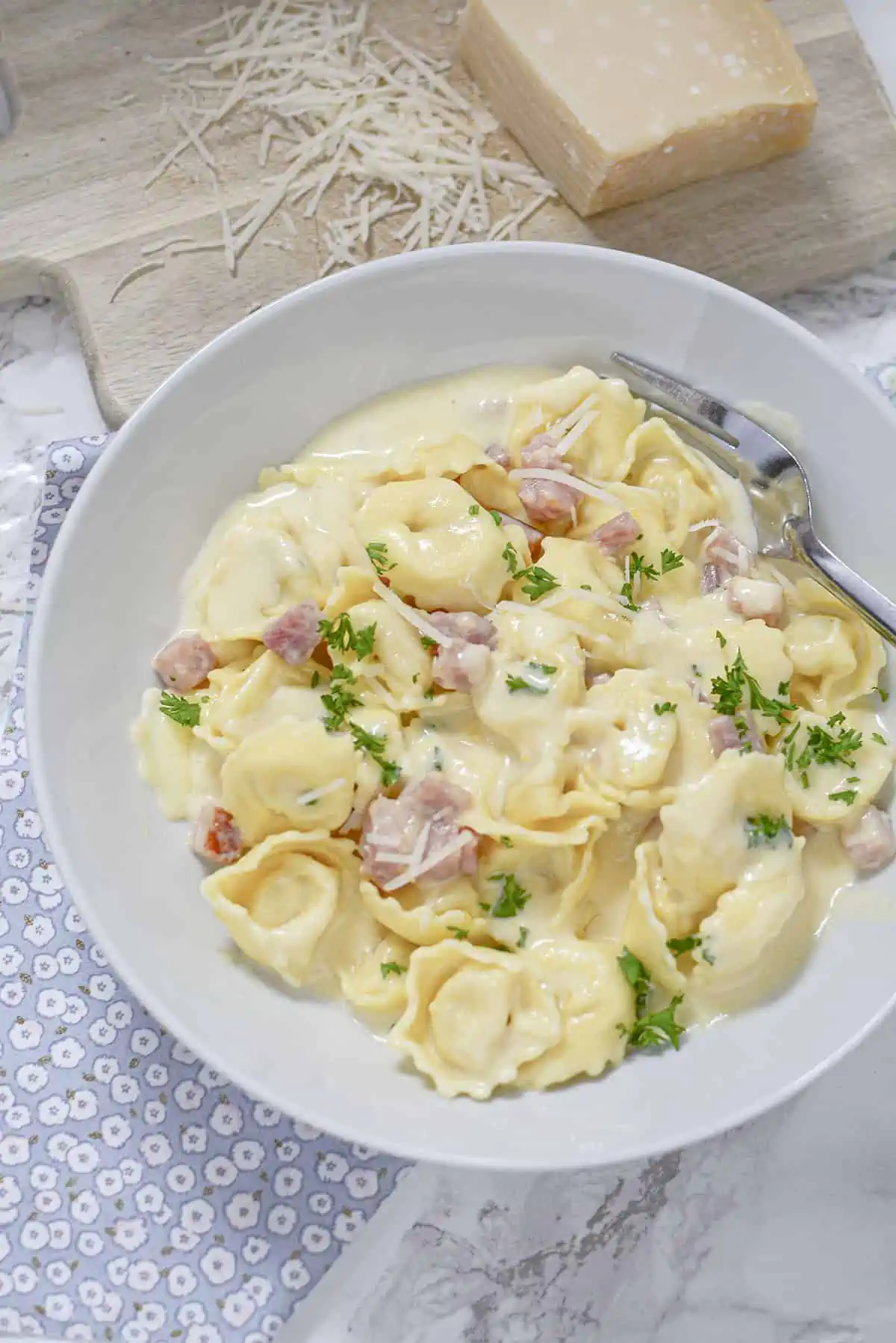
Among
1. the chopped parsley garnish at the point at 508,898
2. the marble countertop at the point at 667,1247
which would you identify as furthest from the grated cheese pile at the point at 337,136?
the marble countertop at the point at 667,1247

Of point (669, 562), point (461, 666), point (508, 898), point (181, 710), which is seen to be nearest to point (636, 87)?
point (669, 562)

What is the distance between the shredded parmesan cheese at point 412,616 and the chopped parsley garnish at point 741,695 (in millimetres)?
670

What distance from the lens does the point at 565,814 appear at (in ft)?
10.3

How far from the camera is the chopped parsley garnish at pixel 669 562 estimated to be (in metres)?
3.33

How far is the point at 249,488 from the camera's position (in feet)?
11.6

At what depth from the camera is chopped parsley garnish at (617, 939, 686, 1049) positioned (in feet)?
9.93

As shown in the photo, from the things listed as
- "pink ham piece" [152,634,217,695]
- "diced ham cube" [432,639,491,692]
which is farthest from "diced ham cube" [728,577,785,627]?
"pink ham piece" [152,634,217,695]

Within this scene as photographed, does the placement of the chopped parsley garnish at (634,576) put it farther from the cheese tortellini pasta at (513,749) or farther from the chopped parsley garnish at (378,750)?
the chopped parsley garnish at (378,750)

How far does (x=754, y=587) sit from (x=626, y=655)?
0.39 m

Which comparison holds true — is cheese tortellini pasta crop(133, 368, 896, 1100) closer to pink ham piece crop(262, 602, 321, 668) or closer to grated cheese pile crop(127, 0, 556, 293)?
pink ham piece crop(262, 602, 321, 668)

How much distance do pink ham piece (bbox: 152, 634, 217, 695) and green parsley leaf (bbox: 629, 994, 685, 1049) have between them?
137cm

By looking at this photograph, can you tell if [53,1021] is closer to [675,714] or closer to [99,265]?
[675,714]

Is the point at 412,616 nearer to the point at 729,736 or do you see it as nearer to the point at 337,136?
the point at 729,736

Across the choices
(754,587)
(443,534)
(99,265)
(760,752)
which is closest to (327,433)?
(443,534)
